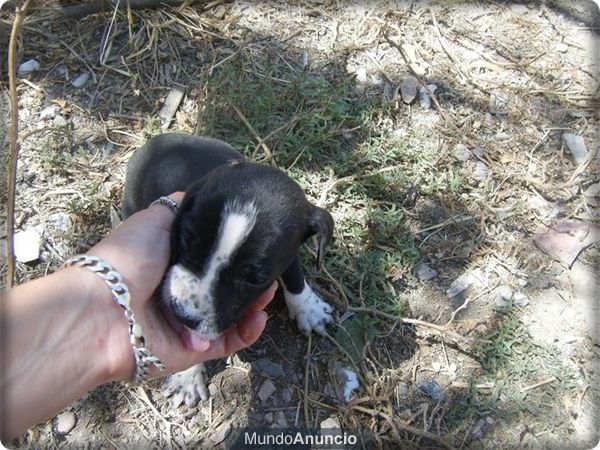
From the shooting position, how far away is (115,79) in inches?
201

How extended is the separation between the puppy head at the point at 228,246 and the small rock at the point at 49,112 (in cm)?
230

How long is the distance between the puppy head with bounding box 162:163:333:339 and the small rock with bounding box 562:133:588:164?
2.79 meters

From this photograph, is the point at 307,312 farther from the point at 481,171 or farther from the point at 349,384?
the point at 481,171

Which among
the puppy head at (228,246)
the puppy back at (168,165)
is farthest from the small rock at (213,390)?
the puppy back at (168,165)

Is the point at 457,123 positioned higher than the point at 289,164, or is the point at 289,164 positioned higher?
the point at 457,123

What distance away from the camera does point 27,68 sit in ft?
16.6

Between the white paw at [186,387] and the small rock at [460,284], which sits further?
the small rock at [460,284]

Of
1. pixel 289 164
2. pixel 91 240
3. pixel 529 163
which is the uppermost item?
pixel 529 163

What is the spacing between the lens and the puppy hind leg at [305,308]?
397 cm

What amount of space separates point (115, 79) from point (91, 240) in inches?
59.4

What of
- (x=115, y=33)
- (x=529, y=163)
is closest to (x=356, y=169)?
(x=529, y=163)

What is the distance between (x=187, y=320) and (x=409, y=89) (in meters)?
3.01

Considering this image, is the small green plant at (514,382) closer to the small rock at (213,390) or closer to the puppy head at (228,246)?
the small rock at (213,390)

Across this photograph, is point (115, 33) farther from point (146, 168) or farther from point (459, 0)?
point (459, 0)
